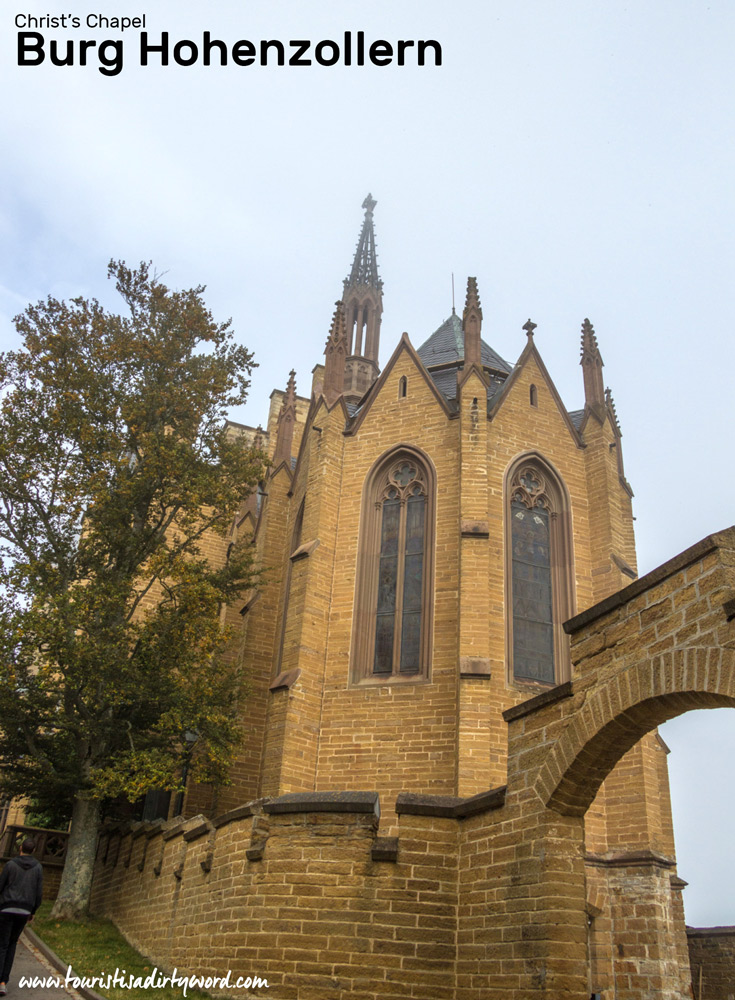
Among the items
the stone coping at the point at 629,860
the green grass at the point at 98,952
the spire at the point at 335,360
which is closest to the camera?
the green grass at the point at 98,952

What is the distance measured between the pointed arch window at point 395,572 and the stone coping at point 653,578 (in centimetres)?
788

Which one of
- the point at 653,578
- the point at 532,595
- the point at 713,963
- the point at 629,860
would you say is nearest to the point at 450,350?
the point at 532,595

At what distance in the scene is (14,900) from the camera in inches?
319

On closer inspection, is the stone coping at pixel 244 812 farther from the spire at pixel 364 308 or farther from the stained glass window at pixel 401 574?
the spire at pixel 364 308

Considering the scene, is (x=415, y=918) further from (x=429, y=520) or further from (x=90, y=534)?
(x=90, y=534)

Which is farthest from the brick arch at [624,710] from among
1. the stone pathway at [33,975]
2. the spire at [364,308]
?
the spire at [364,308]

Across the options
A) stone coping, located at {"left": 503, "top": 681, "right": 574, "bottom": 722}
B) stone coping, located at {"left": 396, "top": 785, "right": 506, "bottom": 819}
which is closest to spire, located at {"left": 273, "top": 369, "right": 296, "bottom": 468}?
stone coping, located at {"left": 396, "top": 785, "right": 506, "bottom": 819}

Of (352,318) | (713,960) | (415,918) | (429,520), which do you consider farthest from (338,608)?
(352,318)

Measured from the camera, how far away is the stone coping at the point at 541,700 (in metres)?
7.76

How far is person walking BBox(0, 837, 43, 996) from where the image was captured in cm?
810

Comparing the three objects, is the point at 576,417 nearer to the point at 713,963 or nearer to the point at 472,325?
the point at 472,325

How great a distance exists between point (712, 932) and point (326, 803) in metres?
10.5

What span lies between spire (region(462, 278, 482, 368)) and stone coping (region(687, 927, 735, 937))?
11506mm

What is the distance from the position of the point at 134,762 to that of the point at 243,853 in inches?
195
